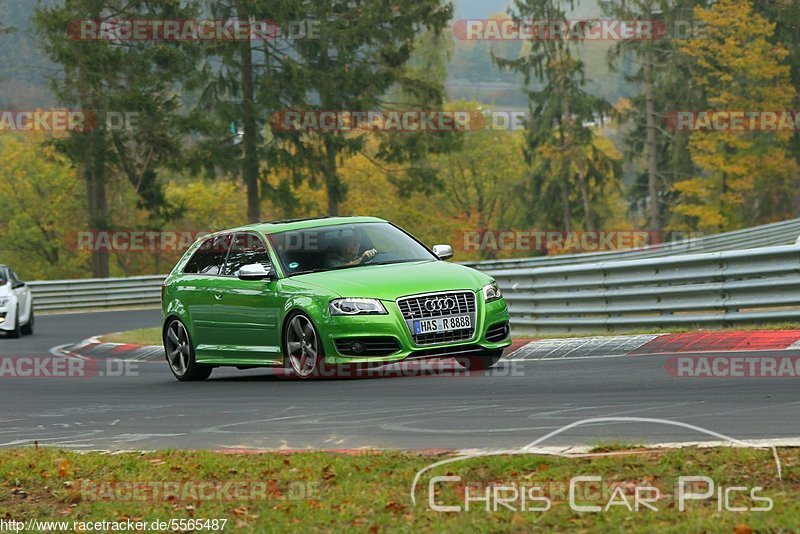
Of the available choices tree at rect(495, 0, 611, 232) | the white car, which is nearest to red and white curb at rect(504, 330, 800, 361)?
the white car

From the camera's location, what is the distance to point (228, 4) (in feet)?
176

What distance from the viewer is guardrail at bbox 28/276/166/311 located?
42.0m

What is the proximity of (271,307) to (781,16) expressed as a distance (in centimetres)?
4931

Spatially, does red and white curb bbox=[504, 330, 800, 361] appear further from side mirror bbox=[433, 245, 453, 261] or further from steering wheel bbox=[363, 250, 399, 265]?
→ steering wheel bbox=[363, 250, 399, 265]

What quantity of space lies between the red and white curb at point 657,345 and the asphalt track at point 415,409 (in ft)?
2.01

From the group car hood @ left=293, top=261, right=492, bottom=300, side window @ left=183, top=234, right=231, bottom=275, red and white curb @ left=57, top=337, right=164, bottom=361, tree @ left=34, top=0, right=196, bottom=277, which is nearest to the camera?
car hood @ left=293, top=261, right=492, bottom=300

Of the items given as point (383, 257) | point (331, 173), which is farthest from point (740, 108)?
point (383, 257)

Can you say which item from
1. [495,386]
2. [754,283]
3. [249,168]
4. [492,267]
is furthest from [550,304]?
[249,168]

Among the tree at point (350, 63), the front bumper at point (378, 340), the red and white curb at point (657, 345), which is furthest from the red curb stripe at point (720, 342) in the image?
the tree at point (350, 63)

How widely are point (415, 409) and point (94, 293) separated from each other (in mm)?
33673

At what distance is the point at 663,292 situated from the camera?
17.0 metres

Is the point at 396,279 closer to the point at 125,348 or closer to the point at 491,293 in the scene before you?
the point at 491,293

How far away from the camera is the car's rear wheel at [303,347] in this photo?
44.0 feet

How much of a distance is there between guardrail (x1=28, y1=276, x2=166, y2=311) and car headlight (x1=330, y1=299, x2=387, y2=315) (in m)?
29.7
